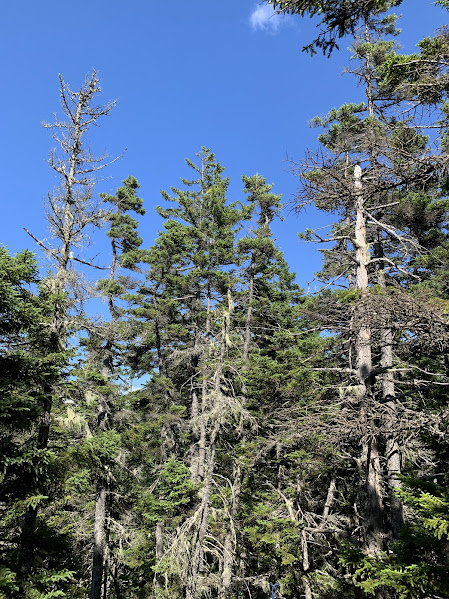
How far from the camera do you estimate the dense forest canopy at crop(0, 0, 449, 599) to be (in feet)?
20.7

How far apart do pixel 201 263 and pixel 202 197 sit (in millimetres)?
5716

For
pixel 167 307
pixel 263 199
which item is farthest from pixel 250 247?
pixel 167 307

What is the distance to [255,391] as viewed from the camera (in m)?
16.3

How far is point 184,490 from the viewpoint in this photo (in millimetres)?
14297

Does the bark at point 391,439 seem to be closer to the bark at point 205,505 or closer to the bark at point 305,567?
the bark at point 305,567

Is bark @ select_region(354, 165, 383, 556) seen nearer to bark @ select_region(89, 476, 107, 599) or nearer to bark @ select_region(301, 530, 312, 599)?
bark @ select_region(301, 530, 312, 599)

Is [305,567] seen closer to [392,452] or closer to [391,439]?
[391,439]

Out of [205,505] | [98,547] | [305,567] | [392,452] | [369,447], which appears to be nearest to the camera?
[392,452]

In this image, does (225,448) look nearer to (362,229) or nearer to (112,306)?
(362,229)

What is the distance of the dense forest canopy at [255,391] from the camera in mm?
6324

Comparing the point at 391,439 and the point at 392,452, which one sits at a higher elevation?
the point at 391,439

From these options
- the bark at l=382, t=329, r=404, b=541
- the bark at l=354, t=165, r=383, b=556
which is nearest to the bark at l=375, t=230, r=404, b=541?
the bark at l=382, t=329, r=404, b=541

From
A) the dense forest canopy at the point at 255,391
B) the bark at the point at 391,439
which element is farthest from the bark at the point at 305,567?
the bark at the point at 391,439

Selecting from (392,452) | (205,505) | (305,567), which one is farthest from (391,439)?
A: (305,567)
